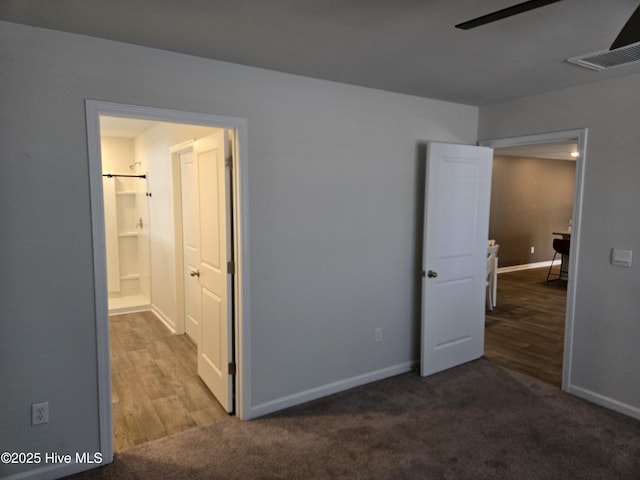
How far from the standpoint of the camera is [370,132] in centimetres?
340

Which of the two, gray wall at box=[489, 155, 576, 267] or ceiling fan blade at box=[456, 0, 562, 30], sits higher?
ceiling fan blade at box=[456, 0, 562, 30]

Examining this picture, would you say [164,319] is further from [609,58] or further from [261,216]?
[609,58]

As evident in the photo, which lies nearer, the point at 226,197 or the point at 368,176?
the point at 226,197

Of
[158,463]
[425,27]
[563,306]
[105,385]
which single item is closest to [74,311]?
[105,385]

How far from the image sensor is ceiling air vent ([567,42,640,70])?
8.10 feet

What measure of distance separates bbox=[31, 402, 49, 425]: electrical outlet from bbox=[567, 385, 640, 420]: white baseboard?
3.72 m

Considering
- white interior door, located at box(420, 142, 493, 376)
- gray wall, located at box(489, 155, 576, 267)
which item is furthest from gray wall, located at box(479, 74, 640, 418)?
gray wall, located at box(489, 155, 576, 267)

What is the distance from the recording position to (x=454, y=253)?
3.81m

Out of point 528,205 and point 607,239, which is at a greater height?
point 528,205

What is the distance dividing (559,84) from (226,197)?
268 cm

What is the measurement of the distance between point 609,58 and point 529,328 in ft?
11.1

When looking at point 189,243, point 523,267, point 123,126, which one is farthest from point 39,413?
point 523,267

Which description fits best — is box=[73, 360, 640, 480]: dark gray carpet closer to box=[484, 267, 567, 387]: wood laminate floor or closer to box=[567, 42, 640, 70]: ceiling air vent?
box=[484, 267, 567, 387]: wood laminate floor

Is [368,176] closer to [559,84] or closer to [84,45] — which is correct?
[559,84]
